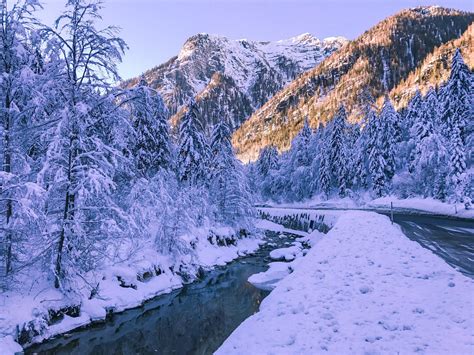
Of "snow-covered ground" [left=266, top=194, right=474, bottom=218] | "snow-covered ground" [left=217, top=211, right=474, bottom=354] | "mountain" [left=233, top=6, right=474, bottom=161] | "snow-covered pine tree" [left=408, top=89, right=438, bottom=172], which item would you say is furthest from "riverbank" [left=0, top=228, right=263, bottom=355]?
"mountain" [left=233, top=6, right=474, bottom=161]

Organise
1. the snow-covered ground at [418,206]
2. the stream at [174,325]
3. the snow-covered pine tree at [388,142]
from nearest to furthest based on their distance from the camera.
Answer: the stream at [174,325] < the snow-covered ground at [418,206] < the snow-covered pine tree at [388,142]

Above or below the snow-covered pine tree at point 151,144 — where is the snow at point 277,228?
below

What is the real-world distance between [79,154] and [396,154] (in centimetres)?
5090

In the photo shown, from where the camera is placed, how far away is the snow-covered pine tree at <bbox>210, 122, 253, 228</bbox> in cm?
3238

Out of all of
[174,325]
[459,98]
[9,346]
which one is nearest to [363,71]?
[459,98]

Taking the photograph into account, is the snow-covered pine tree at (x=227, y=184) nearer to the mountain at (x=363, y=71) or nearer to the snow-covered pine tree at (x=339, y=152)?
the snow-covered pine tree at (x=339, y=152)

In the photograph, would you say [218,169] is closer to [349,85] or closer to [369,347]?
[369,347]

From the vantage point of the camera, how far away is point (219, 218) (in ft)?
106

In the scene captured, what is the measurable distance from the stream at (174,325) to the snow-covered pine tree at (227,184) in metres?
13.9

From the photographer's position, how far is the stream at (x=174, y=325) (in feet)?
34.7

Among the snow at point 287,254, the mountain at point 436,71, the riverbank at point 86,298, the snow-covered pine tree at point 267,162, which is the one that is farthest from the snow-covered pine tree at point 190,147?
the mountain at point 436,71

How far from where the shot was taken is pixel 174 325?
12.8 meters

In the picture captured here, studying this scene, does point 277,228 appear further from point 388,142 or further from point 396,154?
point 396,154

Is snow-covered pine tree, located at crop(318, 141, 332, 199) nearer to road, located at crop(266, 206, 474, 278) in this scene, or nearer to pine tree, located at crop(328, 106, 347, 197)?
pine tree, located at crop(328, 106, 347, 197)
